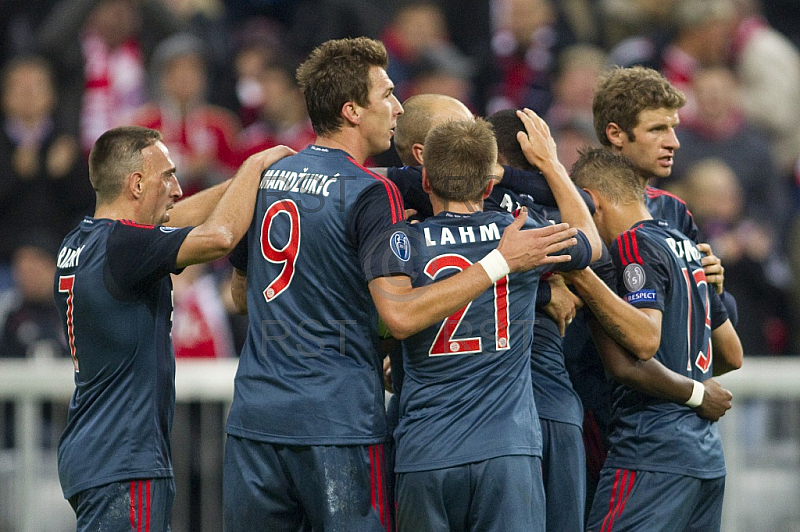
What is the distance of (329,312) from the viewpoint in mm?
4695

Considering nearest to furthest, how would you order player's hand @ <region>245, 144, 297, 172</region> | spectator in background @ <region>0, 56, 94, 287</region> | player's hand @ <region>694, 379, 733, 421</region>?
player's hand @ <region>245, 144, 297, 172</region>, player's hand @ <region>694, 379, 733, 421</region>, spectator in background @ <region>0, 56, 94, 287</region>

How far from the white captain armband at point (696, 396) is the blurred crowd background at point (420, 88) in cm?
412

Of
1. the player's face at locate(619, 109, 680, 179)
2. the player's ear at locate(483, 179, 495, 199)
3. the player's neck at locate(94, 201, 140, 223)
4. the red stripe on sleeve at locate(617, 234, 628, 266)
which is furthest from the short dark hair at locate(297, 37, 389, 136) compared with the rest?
the player's face at locate(619, 109, 680, 179)

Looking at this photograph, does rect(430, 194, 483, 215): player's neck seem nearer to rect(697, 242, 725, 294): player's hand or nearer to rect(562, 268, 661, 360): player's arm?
rect(562, 268, 661, 360): player's arm

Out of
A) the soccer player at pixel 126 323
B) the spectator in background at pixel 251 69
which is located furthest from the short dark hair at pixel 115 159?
the spectator in background at pixel 251 69

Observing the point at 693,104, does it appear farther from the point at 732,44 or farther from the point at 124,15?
the point at 124,15

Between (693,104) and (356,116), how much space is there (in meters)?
6.24

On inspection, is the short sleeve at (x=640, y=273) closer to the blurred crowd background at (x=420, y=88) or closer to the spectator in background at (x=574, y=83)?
the blurred crowd background at (x=420, y=88)

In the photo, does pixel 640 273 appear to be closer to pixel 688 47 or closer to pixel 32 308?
pixel 32 308

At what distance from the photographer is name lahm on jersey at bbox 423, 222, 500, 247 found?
458cm

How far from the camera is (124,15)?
10641 millimetres

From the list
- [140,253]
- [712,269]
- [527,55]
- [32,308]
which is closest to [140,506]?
[140,253]

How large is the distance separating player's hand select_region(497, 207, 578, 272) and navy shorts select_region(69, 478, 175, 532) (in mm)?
1795

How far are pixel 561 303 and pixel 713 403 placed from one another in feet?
2.78
